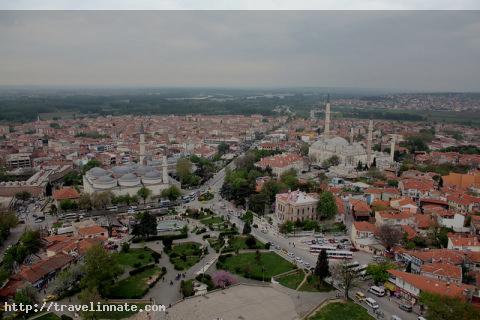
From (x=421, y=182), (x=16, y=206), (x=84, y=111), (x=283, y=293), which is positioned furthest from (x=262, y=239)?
(x=84, y=111)

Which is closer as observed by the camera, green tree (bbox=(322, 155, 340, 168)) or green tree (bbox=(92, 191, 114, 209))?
green tree (bbox=(92, 191, 114, 209))

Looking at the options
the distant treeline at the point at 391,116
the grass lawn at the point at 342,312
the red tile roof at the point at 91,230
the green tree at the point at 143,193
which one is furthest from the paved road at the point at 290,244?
the distant treeline at the point at 391,116

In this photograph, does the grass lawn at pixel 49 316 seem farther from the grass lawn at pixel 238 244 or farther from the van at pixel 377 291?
the van at pixel 377 291

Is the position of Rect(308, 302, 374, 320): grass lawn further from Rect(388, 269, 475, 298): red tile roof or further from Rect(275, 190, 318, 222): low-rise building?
Rect(275, 190, 318, 222): low-rise building

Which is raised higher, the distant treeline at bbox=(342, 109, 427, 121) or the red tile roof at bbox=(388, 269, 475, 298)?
the distant treeline at bbox=(342, 109, 427, 121)

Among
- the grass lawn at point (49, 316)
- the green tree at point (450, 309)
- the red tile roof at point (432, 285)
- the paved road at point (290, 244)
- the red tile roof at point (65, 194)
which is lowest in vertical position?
the paved road at point (290, 244)

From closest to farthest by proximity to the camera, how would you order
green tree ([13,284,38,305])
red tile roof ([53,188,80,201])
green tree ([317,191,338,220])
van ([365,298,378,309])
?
green tree ([13,284,38,305]) < van ([365,298,378,309]) < green tree ([317,191,338,220]) < red tile roof ([53,188,80,201])

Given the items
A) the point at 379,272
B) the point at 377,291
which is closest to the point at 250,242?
the point at 379,272

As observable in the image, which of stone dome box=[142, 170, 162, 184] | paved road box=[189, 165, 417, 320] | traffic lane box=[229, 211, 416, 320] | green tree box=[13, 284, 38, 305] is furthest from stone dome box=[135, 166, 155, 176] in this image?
green tree box=[13, 284, 38, 305]

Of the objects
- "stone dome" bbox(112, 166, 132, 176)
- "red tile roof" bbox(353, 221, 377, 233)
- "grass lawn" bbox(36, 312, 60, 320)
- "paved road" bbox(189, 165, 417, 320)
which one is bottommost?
"paved road" bbox(189, 165, 417, 320)
